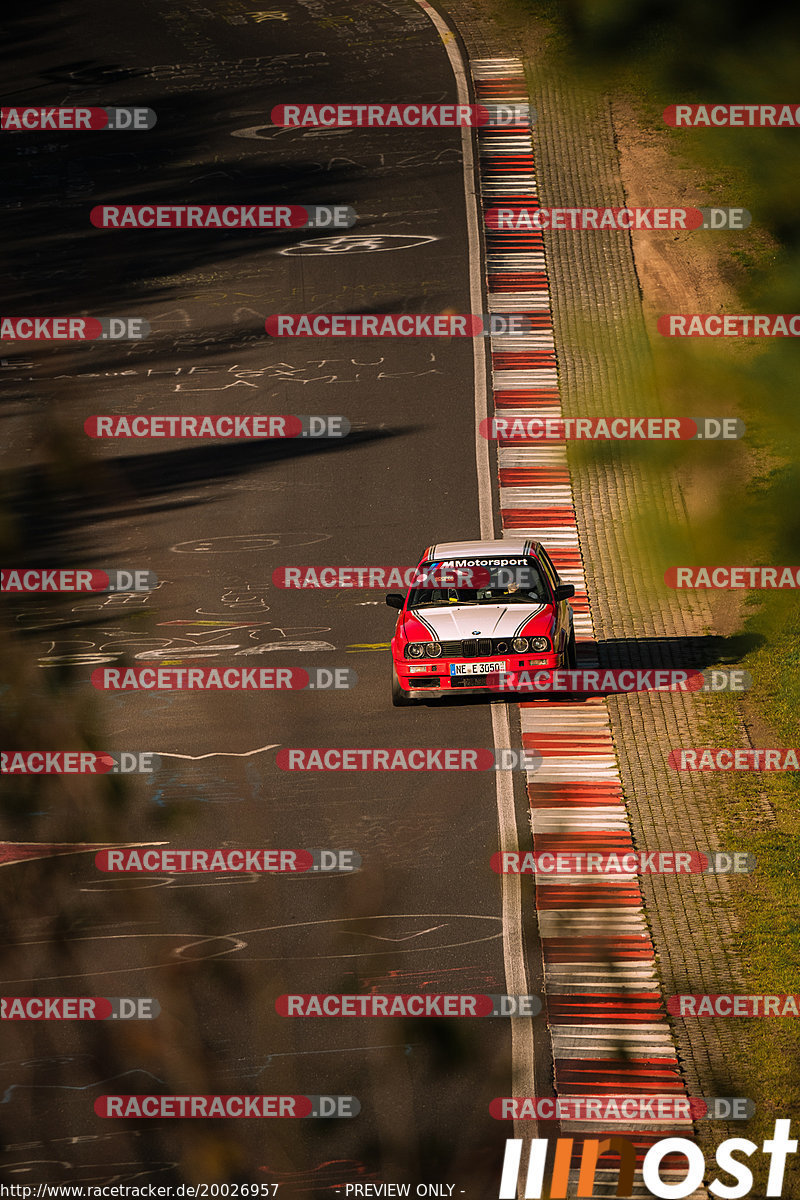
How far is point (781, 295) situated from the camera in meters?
2.58

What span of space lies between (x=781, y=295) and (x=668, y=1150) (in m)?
7.48

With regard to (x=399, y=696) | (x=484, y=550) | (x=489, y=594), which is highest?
(x=484, y=550)

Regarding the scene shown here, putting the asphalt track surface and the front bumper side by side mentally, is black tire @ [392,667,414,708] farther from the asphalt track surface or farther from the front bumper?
the asphalt track surface

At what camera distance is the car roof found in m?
15.1

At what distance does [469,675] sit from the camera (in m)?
13.9

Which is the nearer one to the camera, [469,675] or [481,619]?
[469,675]

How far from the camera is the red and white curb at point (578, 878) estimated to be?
31.7ft

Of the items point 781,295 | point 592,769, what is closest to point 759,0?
point 781,295

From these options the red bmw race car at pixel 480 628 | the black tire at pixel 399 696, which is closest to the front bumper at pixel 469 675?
the red bmw race car at pixel 480 628

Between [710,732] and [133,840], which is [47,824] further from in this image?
[710,732]

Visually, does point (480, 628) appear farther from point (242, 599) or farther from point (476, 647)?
point (242, 599)

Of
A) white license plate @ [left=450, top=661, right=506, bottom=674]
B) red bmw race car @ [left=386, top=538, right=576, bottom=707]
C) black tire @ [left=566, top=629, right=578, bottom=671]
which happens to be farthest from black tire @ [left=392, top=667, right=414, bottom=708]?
black tire @ [left=566, top=629, right=578, bottom=671]

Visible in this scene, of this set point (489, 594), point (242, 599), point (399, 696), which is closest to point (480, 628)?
point (489, 594)

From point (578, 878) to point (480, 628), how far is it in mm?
2953
